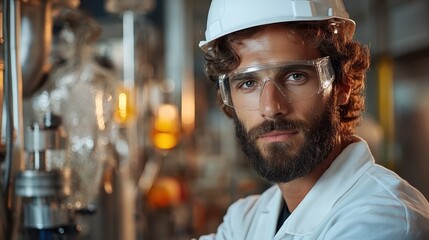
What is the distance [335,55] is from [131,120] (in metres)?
1.50

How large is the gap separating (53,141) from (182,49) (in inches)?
154

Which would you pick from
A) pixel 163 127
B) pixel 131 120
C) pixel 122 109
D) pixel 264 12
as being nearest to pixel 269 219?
pixel 264 12

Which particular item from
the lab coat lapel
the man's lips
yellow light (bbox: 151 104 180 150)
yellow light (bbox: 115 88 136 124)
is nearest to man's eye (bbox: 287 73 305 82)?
the man's lips

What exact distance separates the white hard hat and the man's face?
0.04 m

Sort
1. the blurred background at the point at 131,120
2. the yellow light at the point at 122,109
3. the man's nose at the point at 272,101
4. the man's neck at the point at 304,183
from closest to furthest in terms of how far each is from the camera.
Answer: the man's nose at the point at 272,101 → the man's neck at the point at 304,183 → the blurred background at the point at 131,120 → the yellow light at the point at 122,109

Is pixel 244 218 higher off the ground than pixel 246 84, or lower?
lower

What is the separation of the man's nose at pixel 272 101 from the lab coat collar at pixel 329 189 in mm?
171

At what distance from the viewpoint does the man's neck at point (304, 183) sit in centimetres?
127

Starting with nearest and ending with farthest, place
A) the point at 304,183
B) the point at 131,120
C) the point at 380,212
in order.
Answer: the point at 380,212, the point at 304,183, the point at 131,120

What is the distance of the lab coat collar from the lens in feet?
3.87

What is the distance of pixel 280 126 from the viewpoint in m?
1.16

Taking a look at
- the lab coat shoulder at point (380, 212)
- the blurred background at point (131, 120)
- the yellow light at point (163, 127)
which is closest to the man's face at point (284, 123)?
the lab coat shoulder at point (380, 212)

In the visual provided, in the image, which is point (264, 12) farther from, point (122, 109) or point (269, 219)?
point (122, 109)

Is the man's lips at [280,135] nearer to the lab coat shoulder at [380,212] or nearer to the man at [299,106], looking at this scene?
the man at [299,106]
